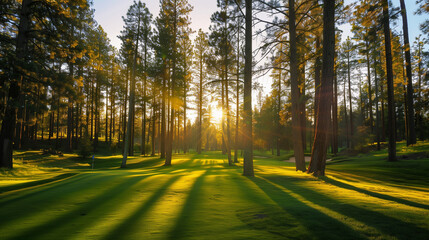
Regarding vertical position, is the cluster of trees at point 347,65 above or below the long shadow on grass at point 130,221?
above

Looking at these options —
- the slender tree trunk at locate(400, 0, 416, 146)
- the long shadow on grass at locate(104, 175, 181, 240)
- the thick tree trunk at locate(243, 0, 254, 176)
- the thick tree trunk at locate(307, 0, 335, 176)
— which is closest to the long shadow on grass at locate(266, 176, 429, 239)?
the long shadow on grass at locate(104, 175, 181, 240)

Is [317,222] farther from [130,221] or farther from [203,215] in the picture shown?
[130,221]

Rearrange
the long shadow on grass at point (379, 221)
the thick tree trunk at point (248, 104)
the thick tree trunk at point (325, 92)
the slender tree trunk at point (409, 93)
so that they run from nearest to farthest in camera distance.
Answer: the long shadow on grass at point (379, 221), the thick tree trunk at point (325, 92), the thick tree trunk at point (248, 104), the slender tree trunk at point (409, 93)

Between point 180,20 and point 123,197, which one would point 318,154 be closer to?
point 123,197

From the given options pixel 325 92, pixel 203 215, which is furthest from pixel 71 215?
pixel 325 92

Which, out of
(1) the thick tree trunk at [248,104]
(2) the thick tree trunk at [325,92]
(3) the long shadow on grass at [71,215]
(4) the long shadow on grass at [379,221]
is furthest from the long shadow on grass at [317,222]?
(2) the thick tree trunk at [325,92]

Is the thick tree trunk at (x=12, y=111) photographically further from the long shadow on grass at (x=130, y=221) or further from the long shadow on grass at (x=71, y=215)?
the long shadow on grass at (x=130, y=221)

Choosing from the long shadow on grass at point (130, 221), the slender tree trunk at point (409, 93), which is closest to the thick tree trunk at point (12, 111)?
the long shadow on grass at point (130, 221)

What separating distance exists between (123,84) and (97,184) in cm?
3378

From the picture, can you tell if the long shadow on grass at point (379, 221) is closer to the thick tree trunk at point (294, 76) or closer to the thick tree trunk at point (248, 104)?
the thick tree trunk at point (248, 104)

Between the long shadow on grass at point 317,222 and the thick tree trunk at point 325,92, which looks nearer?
the long shadow on grass at point 317,222

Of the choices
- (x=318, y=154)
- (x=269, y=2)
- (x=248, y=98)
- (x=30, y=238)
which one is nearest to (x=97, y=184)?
(x=30, y=238)

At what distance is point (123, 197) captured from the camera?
17.5 ft

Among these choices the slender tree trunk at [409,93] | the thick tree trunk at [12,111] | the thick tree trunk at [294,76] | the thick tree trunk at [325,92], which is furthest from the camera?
the slender tree trunk at [409,93]
